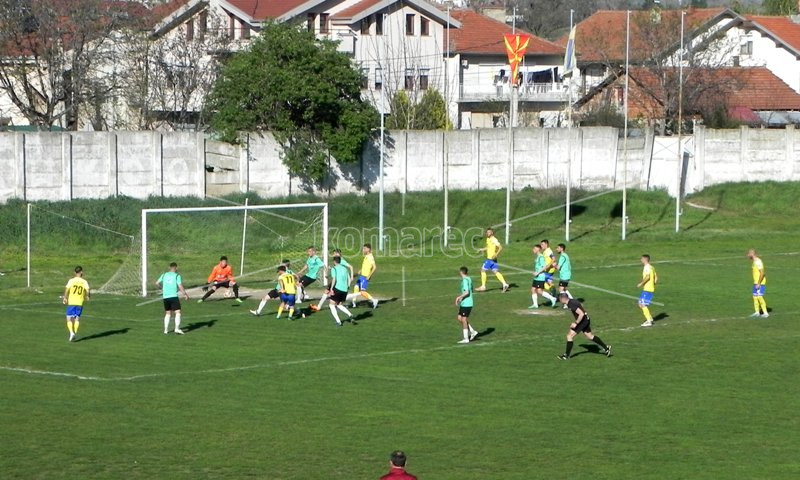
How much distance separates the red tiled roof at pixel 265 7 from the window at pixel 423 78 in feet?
27.3

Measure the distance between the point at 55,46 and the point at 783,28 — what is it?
5357 centimetres

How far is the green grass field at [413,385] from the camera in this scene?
2131 centimetres

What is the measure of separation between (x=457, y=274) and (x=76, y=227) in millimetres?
15424

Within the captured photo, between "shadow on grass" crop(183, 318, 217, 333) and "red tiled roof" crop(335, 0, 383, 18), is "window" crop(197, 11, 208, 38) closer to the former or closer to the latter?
"red tiled roof" crop(335, 0, 383, 18)

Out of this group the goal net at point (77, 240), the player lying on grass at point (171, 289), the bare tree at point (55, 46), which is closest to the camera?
the player lying on grass at point (171, 289)

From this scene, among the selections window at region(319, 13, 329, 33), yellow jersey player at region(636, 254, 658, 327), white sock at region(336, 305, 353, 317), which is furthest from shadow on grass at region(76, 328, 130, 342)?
window at region(319, 13, 329, 33)

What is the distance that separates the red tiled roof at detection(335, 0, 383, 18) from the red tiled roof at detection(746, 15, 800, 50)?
2855 cm

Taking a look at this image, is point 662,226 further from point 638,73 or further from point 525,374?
point 525,374

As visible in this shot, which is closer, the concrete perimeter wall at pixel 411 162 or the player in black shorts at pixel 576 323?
the player in black shorts at pixel 576 323

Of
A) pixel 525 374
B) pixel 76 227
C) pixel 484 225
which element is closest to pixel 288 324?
pixel 525 374

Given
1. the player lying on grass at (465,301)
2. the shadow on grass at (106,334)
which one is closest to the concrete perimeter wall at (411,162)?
the shadow on grass at (106,334)

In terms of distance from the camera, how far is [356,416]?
2431 centimetres

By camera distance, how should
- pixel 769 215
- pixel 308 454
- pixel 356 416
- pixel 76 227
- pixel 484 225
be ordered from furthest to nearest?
pixel 769 215, pixel 484 225, pixel 76 227, pixel 356 416, pixel 308 454

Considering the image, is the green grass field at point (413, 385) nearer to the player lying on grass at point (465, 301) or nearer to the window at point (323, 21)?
the player lying on grass at point (465, 301)
